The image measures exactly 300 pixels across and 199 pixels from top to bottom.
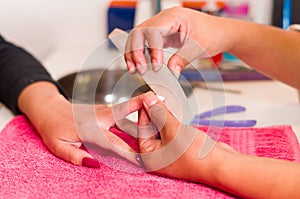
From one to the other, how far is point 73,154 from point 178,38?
25 centimetres

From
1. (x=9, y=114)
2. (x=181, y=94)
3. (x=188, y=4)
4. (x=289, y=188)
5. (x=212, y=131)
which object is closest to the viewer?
(x=289, y=188)

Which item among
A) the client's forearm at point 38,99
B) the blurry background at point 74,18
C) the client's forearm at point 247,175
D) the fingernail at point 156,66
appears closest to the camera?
the client's forearm at point 247,175

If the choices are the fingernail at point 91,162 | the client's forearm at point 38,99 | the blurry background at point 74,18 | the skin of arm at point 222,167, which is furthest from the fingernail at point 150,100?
the blurry background at point 74,18

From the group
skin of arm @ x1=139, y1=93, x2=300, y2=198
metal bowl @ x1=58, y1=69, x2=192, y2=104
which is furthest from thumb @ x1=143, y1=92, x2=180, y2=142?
metal bowl @ x1=58, y1=69, x2=192, y2=104

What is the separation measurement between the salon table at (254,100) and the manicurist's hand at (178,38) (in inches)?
5.7

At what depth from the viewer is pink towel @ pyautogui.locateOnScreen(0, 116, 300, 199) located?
2.00 feet

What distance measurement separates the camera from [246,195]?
1.95 feet

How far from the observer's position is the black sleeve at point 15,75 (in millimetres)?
909

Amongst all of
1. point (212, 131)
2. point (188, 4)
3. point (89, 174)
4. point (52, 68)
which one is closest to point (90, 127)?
point (89, 174)

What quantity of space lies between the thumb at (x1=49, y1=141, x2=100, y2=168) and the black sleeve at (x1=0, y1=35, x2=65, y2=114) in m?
0.22

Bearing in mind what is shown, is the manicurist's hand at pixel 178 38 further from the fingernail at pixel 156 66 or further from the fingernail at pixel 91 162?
the fingernail at pixel 91 162

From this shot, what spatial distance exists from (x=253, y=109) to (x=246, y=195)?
39 cm

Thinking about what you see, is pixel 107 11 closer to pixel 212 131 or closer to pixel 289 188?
pixel 212 131

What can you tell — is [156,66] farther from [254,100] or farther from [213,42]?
[254,100]
